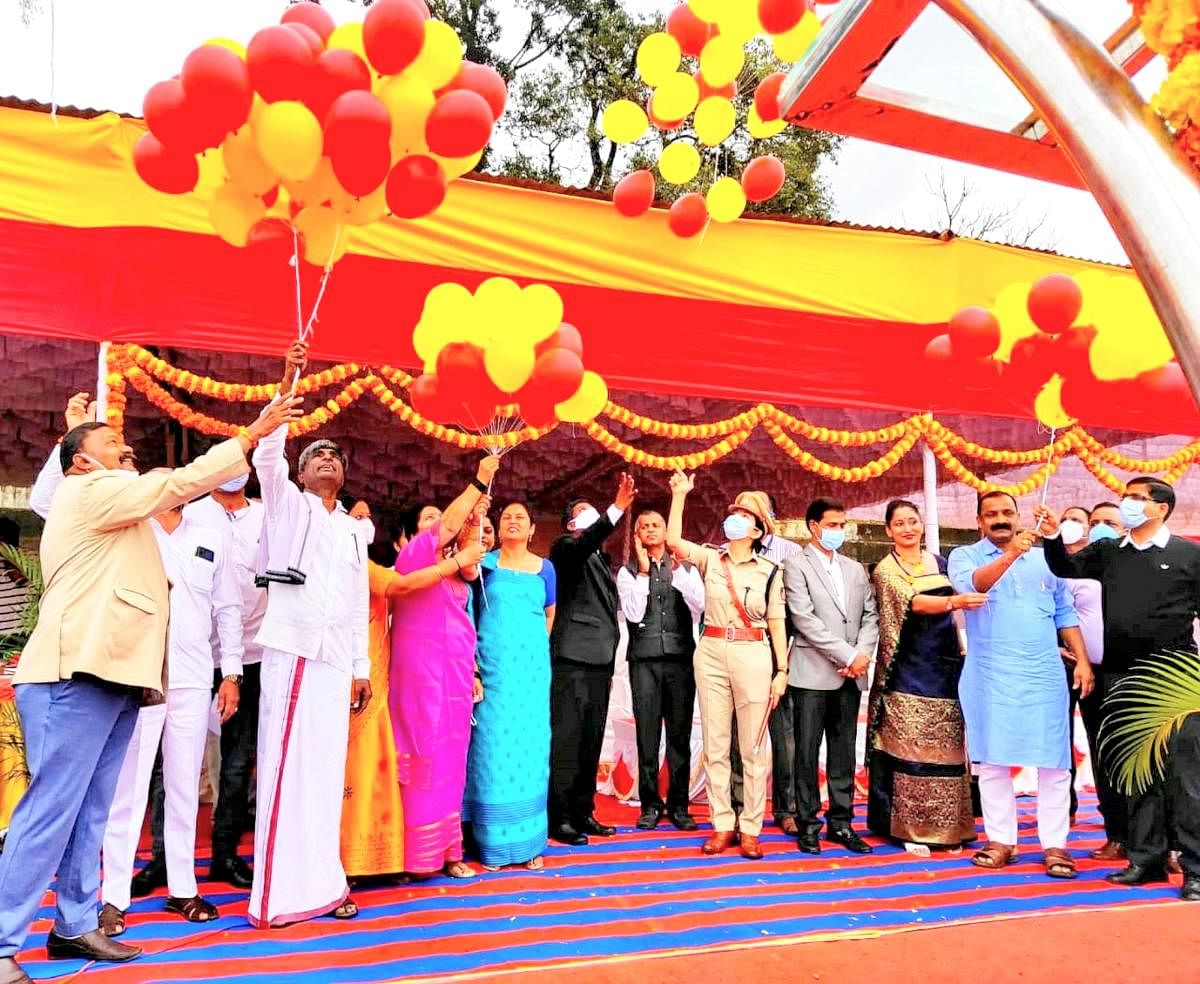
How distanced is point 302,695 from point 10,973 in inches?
42.4

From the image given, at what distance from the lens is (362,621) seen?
3561mm

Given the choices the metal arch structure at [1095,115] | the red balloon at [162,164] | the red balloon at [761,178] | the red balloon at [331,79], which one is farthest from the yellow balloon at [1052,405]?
the red balloon at [162,164]

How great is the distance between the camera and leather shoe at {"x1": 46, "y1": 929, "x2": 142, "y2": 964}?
9.27 ft

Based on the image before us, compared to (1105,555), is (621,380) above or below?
above

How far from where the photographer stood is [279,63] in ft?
8.66

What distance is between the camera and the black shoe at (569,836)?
173 inches

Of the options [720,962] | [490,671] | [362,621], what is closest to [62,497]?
[362,621]

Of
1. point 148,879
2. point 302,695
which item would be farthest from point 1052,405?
point 148,879

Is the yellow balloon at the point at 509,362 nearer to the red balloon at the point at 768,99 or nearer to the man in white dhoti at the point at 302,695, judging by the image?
the man in white dhoti at the point at 302,695

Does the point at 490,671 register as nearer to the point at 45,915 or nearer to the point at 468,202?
the point at 45,915

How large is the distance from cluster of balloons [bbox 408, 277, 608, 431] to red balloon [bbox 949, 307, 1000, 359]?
1602mm

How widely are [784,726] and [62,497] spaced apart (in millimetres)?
3384

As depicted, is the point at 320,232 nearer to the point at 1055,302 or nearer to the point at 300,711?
the point at 300,711

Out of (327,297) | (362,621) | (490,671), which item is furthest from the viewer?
(327,297)
